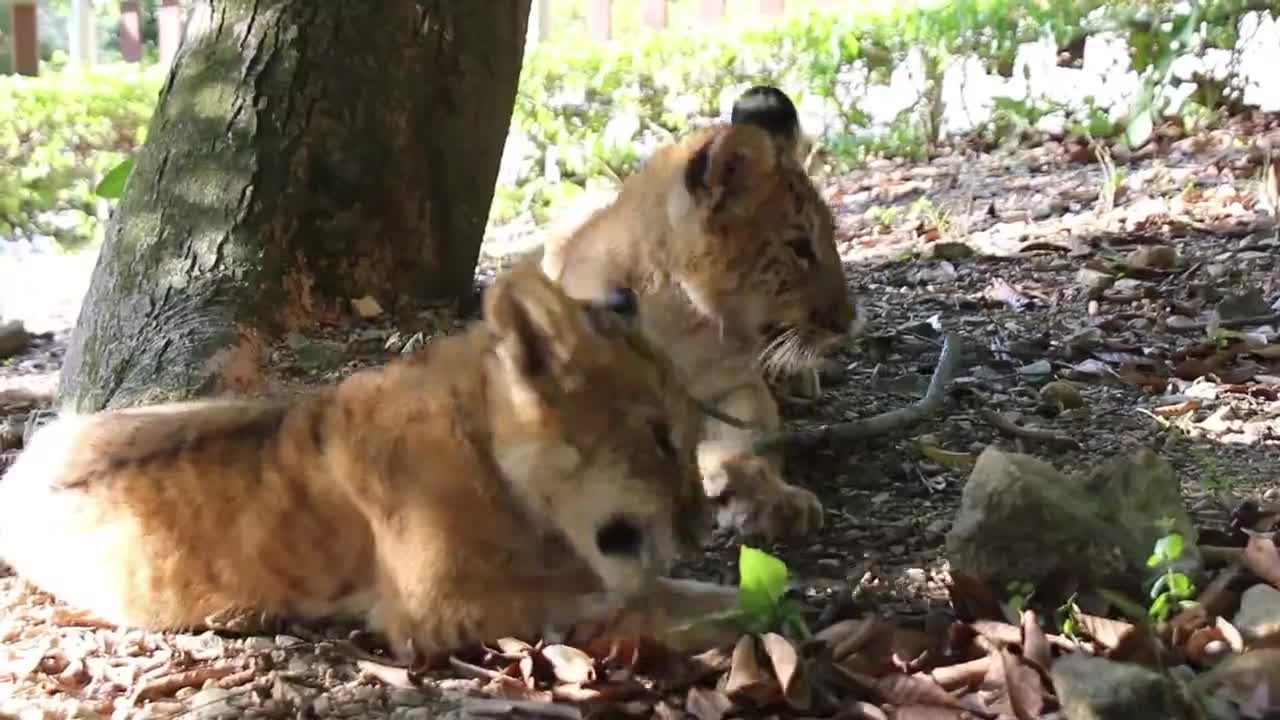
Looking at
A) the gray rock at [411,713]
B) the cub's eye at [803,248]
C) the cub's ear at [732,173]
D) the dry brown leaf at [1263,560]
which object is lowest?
the gray rock at [411,713]

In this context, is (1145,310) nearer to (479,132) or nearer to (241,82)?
(479,132)

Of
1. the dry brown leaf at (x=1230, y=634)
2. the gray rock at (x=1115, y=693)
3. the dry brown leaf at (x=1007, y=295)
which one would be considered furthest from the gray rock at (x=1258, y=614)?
the dry brown leaf at (x=1007, y=295)

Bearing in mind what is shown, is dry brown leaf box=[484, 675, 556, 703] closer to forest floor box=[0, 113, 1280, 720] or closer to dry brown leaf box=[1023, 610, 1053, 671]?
forest floor box=[0, 113, 1280, 720]

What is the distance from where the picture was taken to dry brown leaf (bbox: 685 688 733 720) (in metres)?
2.86

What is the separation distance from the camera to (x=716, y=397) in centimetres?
455

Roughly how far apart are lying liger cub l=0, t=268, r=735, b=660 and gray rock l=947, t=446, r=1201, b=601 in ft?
2.08

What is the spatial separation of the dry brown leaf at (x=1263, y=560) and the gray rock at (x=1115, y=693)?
0.69m

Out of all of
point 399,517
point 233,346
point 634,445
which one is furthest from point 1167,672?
point 233,346

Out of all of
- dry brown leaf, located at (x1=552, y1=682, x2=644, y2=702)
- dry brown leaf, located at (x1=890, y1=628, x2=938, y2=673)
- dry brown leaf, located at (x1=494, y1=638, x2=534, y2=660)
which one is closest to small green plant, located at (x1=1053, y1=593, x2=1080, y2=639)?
dry brown leaf, located at (x1=890, y1=628, x2=938, y2=673)

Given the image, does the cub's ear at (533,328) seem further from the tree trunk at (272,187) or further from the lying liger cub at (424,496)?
the tree trunk at (272,187)

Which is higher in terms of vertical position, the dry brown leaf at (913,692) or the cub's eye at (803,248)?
the cub's eye at (803,248)

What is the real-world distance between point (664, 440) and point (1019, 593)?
0.86 m

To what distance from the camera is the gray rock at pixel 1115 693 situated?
97.8 inches

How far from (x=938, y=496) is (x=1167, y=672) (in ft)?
4.57
